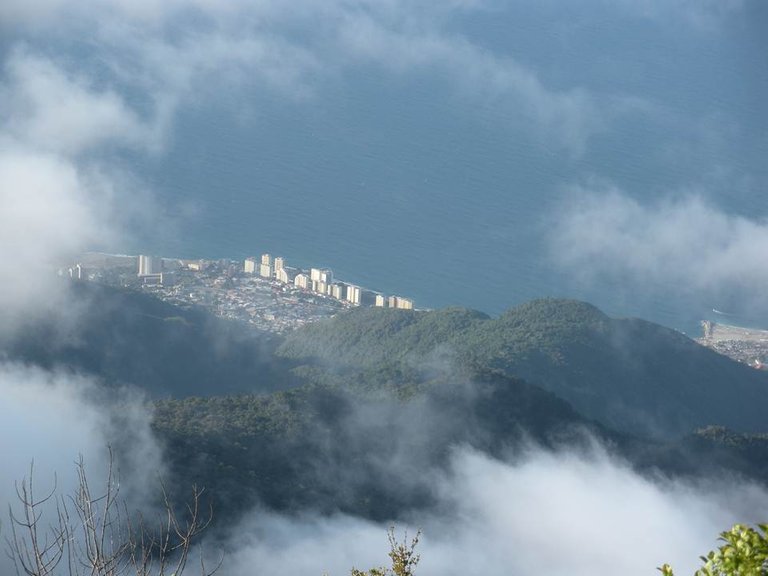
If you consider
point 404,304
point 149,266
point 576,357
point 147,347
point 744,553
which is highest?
point 149,266

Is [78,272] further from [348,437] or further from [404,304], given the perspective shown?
[348,437]

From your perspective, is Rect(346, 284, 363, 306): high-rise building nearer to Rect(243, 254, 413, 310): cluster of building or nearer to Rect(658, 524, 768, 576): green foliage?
Rect(243, 254, 413, 310): cluster of building

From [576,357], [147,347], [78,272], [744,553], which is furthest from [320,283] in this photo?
[744,553]

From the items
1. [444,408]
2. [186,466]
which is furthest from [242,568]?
[444,408]

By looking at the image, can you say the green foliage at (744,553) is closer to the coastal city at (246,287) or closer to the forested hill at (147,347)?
the forested hill at (147,347)

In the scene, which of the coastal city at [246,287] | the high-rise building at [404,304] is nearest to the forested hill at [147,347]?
the coastal city at [246,287]

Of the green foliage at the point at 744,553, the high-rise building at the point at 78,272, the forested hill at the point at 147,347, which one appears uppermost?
the high-rise building at the point at 78,272
